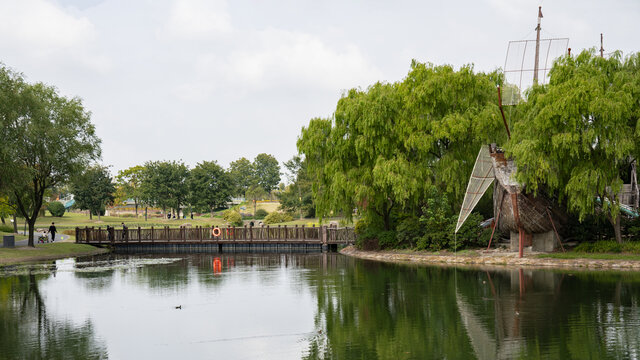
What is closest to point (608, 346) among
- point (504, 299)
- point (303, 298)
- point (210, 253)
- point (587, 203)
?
point (504, 299)

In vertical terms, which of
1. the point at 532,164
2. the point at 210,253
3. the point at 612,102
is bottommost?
the point at 210,253

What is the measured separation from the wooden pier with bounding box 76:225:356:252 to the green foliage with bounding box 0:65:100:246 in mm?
6587

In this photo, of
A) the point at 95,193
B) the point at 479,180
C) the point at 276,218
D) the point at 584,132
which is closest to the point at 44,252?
the point at 479,180

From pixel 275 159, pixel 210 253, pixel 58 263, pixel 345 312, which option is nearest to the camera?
pixel 345 312

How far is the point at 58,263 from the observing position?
34.8 metres

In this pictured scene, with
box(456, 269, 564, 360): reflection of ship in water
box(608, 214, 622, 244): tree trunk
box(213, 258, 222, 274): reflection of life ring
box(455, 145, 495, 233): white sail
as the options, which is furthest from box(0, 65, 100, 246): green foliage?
box(608, 214, 622, 244): tree trunk

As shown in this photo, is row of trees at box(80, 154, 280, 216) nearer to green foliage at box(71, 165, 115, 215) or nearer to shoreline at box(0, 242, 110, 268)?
green foliage at box(71, 165, 115, 215)

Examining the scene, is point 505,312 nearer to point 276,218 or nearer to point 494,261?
point 494,261

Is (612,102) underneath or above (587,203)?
above

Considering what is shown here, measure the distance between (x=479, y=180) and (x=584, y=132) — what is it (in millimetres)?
5502

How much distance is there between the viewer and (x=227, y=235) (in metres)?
44.1

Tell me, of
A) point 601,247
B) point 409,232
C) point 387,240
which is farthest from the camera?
point 387,240

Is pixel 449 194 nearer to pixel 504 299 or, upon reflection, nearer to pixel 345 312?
pixel 504 299

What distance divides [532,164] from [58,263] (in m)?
26.9
